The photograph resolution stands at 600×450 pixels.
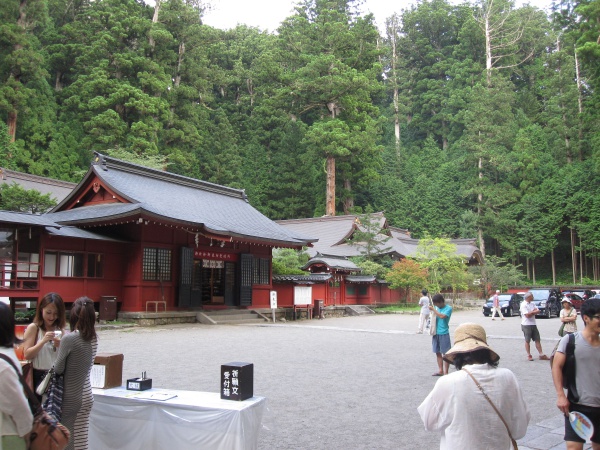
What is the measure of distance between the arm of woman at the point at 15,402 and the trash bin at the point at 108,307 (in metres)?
15.4

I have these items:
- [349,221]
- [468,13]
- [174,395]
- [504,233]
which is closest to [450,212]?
[504,233]

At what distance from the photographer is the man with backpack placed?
395cm

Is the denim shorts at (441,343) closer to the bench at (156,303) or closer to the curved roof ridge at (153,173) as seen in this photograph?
the bench at (156,303)

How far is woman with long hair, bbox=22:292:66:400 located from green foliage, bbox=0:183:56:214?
1817 centimetres

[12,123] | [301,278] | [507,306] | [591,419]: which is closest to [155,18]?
[12,123]

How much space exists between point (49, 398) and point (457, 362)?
9.89 feet

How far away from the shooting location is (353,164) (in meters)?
49.0

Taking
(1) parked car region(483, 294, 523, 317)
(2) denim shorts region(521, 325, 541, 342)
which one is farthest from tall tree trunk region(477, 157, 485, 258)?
(2) denim shorts region(521, 325, 541, 342)

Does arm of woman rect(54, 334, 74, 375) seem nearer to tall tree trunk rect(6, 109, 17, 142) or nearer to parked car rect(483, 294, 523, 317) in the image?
parked car rect(483, 294, 523, 317)

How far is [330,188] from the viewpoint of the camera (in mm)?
45781

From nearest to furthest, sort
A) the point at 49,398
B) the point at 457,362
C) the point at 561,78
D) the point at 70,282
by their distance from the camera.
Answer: the point at 457,362 < the point at 49,398 < the point at 70,282 < the point at 561,78

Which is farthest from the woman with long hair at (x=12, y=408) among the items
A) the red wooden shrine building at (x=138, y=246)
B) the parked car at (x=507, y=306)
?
the parked car at (x=507, y=306)

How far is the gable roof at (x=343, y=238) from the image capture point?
3722cm

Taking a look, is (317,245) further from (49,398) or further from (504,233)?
(49,398)
